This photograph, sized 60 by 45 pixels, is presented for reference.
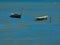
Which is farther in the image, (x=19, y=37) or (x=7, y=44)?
(x=19, y=37)

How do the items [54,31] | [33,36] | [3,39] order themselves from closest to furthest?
[3,39]
[33,36]
[54,31]

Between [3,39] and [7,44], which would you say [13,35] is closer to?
[3,39]

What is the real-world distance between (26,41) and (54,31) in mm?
3586

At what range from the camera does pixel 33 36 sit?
1430cm

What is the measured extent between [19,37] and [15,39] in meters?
0.58

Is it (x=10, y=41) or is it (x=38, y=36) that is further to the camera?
(x=38, y=36)

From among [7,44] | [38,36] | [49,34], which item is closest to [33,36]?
[38,36]

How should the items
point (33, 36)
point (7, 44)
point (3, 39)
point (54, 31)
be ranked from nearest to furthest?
point (7, 44) < point (3, 39) < point (33, 36) < point (54, 31)

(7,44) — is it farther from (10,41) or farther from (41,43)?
(41,43)

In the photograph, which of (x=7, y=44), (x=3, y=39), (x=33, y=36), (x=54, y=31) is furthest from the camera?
(x=54, y=31)

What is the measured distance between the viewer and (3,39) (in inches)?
529

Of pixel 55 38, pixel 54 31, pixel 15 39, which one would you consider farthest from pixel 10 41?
pixel 54 31

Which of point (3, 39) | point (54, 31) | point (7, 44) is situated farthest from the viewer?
point (54, 31)

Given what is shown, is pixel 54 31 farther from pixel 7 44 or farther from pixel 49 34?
pixel 7 44
